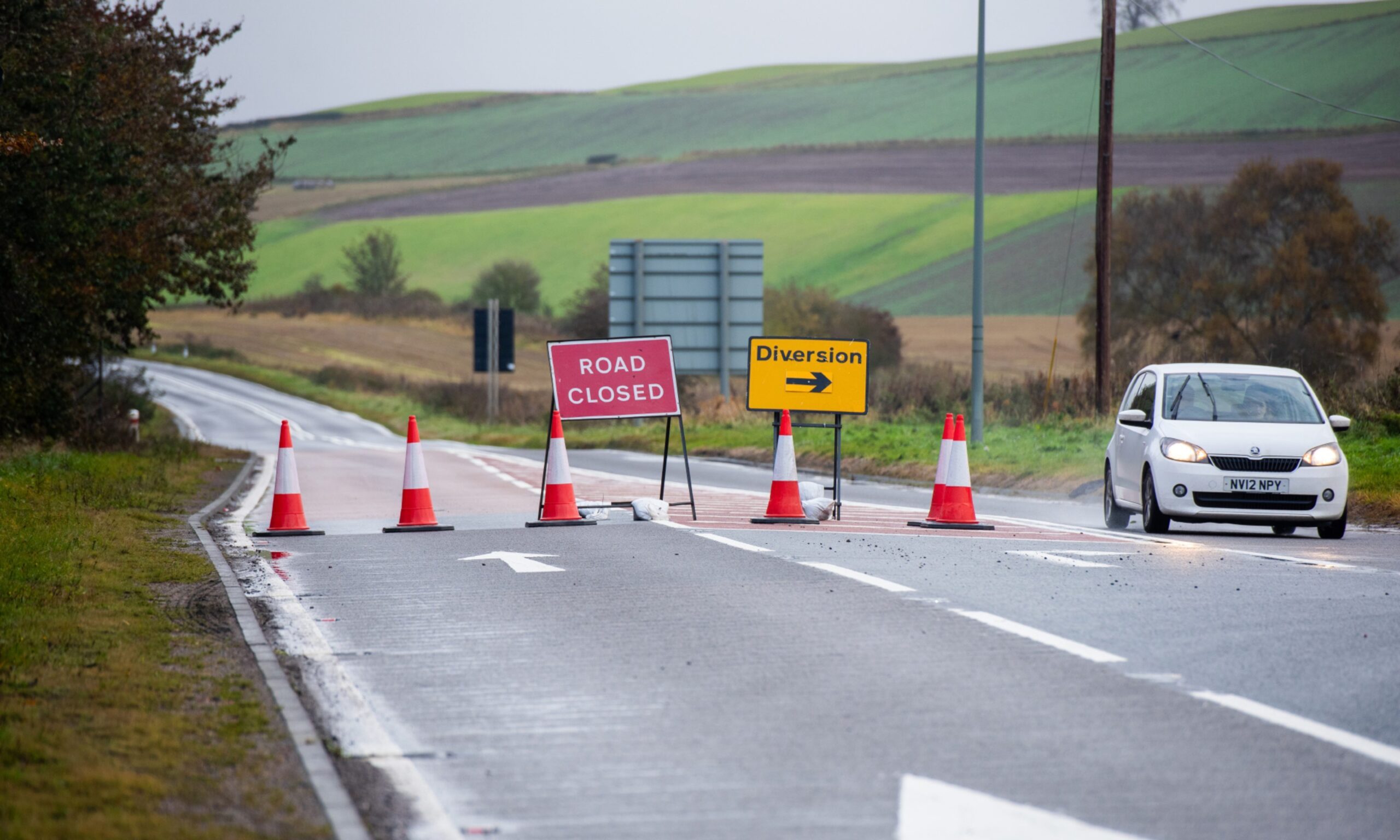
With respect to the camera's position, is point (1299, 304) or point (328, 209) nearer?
point (1299, 304)

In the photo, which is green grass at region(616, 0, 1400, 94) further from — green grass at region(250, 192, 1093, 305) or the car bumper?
the car bumper

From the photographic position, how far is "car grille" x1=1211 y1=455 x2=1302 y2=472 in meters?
15.2

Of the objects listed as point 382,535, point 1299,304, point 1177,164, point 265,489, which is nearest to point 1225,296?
point 1299,304

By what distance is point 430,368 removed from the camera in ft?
297

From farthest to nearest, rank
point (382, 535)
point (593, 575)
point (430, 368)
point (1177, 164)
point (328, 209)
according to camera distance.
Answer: point (328, 209), point (430, 368), point (1177, 164), point (382, 535), point (593, 575)

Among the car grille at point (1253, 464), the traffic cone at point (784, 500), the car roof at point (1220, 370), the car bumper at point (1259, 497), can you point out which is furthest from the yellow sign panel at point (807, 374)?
the car grille at point (1253, 464)

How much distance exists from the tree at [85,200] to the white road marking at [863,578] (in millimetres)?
10775

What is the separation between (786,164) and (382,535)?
109 m

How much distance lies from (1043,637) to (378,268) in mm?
112159

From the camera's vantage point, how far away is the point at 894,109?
423 ft

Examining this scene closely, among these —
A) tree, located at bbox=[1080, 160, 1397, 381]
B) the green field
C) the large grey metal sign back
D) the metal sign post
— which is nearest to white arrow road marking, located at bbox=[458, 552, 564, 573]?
the large grey metal sign back

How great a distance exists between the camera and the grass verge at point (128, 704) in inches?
208

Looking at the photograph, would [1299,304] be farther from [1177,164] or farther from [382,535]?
[382,535]

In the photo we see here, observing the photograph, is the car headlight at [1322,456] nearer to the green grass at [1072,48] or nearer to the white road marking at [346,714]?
the white road marking at [346,714]
